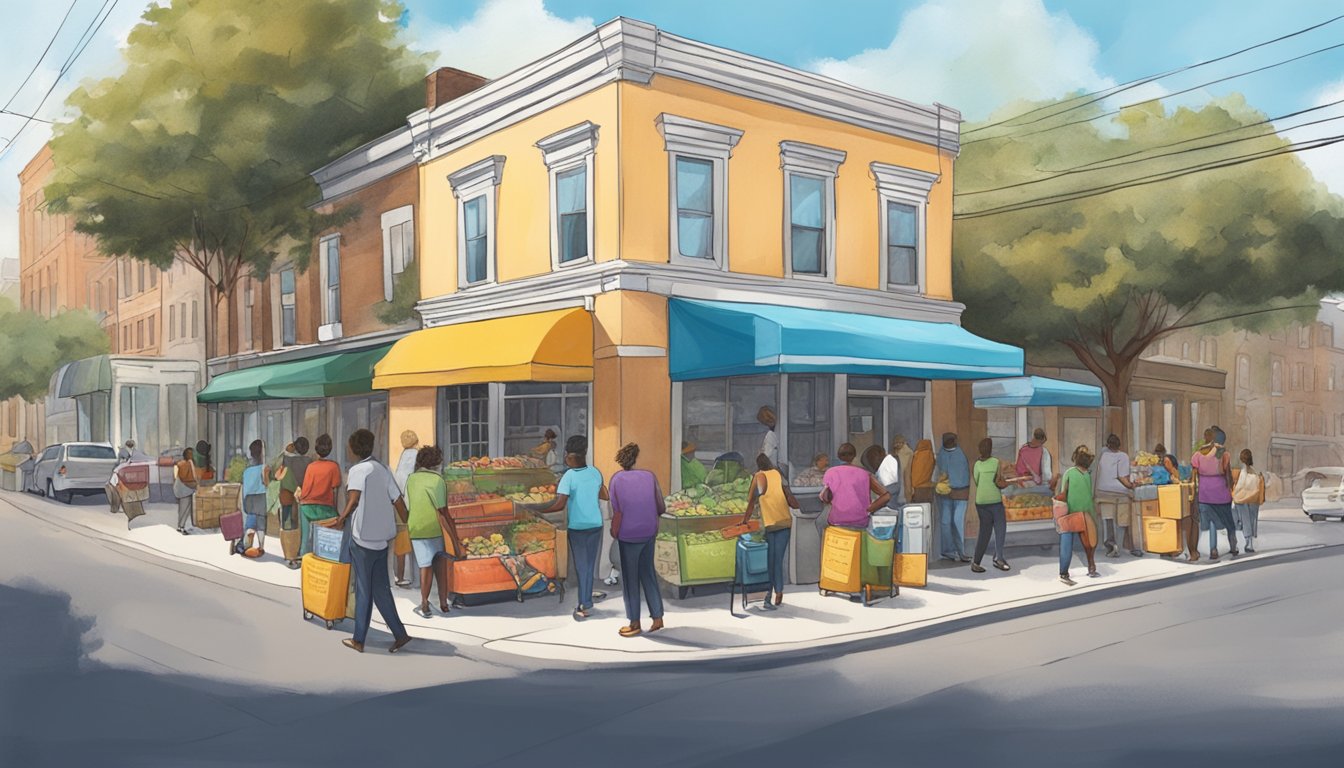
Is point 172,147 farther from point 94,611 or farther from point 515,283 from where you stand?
point 94,611

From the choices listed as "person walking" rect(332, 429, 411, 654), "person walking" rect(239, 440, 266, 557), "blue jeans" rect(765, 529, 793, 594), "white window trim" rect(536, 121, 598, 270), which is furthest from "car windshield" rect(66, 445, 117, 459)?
"blue jeans" rect(765, 529, 793, 594)

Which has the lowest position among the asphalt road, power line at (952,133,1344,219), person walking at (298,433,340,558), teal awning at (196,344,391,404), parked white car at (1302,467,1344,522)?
parked white car at (1302,467,1344,522)

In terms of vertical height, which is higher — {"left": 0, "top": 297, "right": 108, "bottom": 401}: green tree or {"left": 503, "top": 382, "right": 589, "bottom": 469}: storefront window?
{"left": 0, "top": 297, "right": 108, "bottom": 401}: green tree

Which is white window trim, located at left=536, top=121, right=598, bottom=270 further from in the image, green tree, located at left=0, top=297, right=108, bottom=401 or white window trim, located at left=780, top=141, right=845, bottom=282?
green tree, located at left=0, top=297, right=108, bottom=401

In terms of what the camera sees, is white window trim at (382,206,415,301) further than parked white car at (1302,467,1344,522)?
No

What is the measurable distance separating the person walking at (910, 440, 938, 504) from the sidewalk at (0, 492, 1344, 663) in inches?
46.9

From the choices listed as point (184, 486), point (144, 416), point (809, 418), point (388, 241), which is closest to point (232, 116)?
point (388, 241)

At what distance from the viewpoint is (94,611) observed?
11.5 m

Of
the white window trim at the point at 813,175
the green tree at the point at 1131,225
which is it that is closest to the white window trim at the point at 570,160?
the white window trim at the point at 813,175

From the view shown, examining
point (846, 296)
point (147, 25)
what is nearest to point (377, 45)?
point (147, 25)

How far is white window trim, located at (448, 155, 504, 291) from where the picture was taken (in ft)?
58.1

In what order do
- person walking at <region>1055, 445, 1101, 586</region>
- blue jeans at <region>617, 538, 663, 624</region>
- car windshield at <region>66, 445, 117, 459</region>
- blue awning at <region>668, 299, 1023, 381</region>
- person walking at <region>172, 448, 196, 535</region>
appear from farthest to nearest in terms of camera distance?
car windshield at <region>66, 445, 117, 459</region> < person walking at <region>172, 448, 196, 535</region> < blue awning at <region>668, 299, 1023, 381</region> < person walking at <region>1055, 445, 1101, 586</region> < blue jeans at <region>617, 538, 663, 624</region>

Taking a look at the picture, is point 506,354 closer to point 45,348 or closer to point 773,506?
point 773,506

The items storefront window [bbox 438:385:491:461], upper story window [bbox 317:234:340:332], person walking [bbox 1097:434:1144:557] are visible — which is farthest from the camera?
upper story window [bbox 317:234:340:332]
